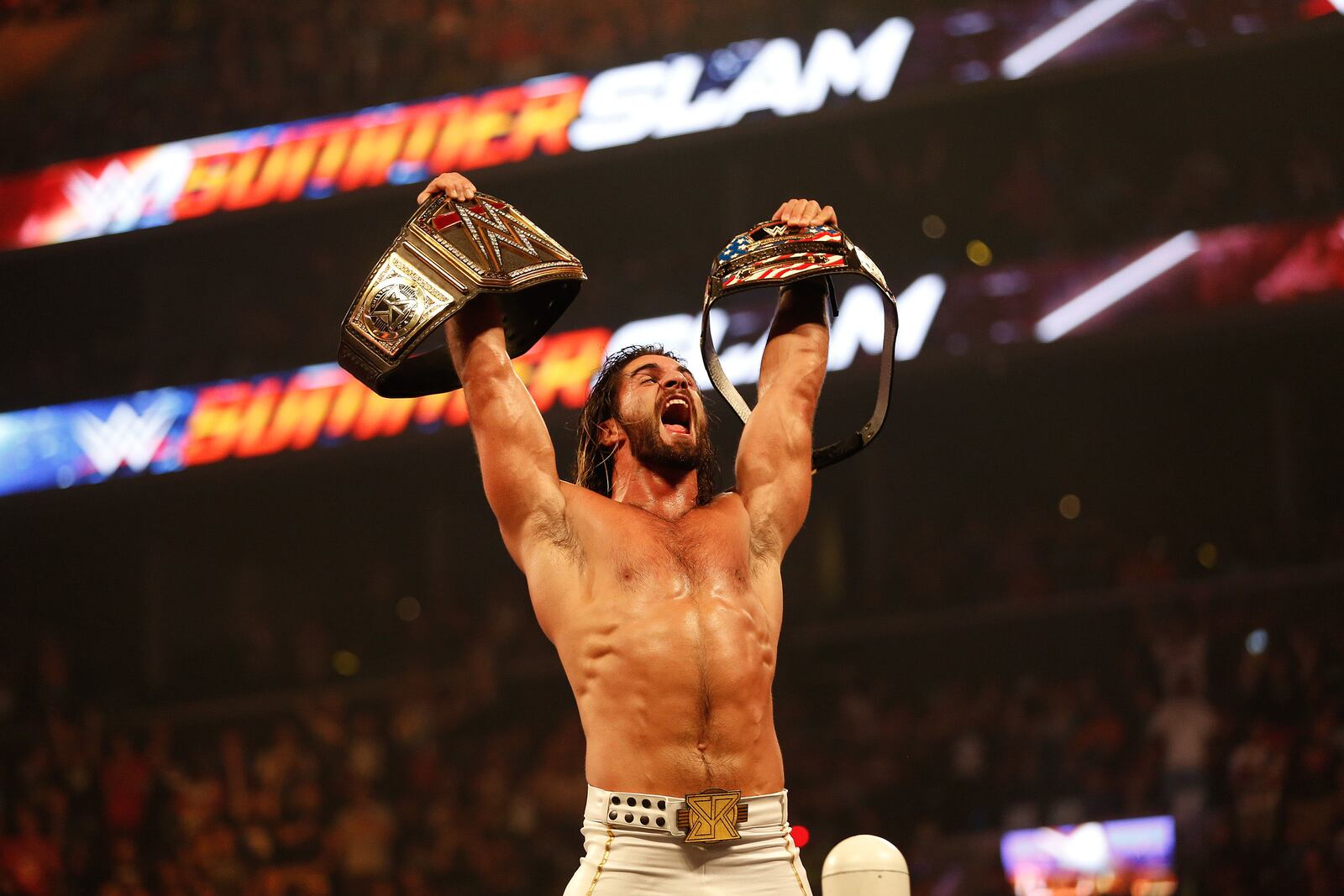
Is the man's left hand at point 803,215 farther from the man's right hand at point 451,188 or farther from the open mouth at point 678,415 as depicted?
the man's right hand at point 451,188

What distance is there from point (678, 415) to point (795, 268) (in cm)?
47

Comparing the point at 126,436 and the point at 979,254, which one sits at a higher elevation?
the point at 979,254

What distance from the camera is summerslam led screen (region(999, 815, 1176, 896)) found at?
822cm

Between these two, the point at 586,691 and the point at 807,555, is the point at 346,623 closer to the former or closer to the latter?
the point at 807,555

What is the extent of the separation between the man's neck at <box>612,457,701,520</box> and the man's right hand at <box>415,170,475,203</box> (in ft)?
2.47

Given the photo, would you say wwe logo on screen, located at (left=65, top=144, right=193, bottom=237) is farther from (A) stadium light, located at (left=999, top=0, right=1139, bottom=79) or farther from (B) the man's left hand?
(B) the man's left hand

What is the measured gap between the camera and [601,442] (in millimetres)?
3869

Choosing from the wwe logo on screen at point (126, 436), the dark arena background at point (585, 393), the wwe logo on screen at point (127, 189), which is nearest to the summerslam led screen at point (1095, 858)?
the dark arena background at point (585, 393)

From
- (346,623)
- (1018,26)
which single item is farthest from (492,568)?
(1018,26)

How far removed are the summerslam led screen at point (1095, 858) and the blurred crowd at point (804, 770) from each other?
0.12 meters

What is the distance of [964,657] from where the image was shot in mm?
10688

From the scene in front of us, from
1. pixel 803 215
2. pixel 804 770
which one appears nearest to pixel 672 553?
pixel 803 215

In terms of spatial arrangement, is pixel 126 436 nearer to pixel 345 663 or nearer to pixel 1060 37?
pixel 345 663

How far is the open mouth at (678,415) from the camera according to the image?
3725 millimetres
